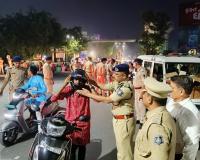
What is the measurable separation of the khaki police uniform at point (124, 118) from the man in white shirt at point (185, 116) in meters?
1.32

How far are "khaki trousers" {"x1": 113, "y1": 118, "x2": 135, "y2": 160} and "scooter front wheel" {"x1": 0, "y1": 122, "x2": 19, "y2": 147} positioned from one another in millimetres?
3016

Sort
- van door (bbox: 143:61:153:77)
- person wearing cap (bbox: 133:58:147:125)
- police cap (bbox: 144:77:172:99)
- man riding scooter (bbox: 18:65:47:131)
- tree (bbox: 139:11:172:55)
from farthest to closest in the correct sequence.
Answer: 1. tree (bbox: 139:11:172:55)
2. van door (bbox: 143:61:153:77)
3. person wearing cap (bbox: 133:58:147:125)
4. man riding scooter (bbox: 18:65:47:131)
5. police cap (bbox: 144:77:172:99)

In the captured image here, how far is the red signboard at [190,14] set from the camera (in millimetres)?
53594

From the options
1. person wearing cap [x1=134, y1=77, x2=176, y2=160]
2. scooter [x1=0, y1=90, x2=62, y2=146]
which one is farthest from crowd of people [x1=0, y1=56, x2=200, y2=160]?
scooter [x1=0, y1=90, x2=62, y2=146]

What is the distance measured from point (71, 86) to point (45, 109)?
273 centimetres

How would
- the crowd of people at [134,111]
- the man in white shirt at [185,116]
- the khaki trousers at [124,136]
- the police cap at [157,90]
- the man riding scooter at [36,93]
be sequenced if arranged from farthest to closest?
1. the man riding scooter at [36,93]
2. the khaki trousers at [124,136]
3. the man in white shirt at [185,116]
4. the police cap at [157,90]
5. the crowd of people at [134,111]

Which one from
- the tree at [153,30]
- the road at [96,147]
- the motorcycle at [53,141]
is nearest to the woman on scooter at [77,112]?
the motorcycle at [53,141]

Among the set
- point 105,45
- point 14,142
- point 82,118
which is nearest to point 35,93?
point 14,142

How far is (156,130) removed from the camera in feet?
10.1

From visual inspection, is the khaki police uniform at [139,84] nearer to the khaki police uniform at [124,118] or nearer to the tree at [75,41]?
the khaki police uniform at [124,118]

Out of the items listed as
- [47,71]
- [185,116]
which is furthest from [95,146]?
[47,71]

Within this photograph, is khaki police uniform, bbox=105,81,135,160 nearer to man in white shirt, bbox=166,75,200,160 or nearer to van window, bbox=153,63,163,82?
man in white shirt, bbox=166,75,200,160

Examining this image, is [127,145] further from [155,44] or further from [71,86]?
[155,44]

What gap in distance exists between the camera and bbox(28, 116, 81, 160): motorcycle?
17.3 feet
